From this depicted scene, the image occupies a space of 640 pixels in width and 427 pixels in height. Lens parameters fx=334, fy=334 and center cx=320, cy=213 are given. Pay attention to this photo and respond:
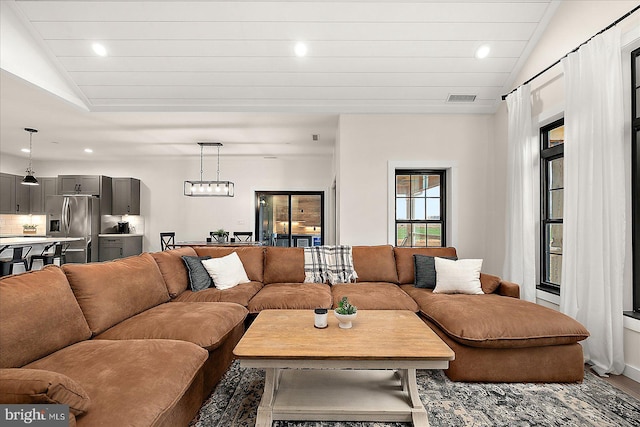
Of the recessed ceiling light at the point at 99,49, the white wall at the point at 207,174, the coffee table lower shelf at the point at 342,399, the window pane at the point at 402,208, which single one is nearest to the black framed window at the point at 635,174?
the coffee table lower shelf at the point at 342,399

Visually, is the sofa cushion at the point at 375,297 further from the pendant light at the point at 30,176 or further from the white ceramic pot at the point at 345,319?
the pendant light at the point at 30,176

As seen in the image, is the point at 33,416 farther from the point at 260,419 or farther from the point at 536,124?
the point at 536,124

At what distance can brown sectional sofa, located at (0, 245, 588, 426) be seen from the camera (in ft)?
4.52

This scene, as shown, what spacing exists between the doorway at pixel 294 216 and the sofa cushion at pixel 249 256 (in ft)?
13.1

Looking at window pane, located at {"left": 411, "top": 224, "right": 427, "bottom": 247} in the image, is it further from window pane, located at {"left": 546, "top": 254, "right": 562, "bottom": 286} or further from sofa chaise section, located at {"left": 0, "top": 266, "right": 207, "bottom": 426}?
sofa chaise section, located at {"left": 0, "top": 266, "right": 207, "bottom": 426}

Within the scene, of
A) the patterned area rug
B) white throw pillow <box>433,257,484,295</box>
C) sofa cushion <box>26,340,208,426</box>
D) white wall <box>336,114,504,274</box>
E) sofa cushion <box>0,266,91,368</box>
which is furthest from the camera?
white wall <box>336,114,504,274</box>

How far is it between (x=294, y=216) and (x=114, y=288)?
19.0 ft

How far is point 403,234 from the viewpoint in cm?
486

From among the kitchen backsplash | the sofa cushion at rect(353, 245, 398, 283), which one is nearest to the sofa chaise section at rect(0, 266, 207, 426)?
the sofa cushion at rect(353, 245, 398, 283)

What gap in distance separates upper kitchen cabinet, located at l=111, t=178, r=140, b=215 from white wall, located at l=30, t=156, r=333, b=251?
10.4 inches

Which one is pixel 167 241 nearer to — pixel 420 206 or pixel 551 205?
pixel 420 206

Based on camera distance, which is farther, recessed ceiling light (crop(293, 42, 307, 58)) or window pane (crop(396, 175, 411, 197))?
window pane (crop(396, 175, 411, 197))

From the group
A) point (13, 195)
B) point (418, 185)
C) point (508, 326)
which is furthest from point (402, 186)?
point (13, 195)

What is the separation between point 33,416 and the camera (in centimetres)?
109
